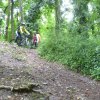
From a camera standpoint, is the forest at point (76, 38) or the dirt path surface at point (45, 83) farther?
the forest at point (76, 38)

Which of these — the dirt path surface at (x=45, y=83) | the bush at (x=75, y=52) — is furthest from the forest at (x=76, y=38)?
the dirt path surface at (x=45, y=83)

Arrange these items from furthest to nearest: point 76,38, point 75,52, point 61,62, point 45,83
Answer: point 76,38, point 61,62, point 75,52, point 45,83

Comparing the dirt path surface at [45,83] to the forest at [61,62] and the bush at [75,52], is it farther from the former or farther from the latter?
the bush at [75,52]

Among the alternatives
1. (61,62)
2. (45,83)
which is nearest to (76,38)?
(61,62)

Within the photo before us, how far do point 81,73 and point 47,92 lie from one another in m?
4.22

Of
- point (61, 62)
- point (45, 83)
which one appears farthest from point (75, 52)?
point (45, 83)

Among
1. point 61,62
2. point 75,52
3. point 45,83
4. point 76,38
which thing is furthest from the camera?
point 76,38

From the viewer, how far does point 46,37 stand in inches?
650

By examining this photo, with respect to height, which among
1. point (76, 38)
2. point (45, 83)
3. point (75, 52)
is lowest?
point (45, 83)

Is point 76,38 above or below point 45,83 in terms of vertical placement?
above

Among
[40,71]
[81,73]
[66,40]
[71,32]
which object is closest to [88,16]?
[71,32]

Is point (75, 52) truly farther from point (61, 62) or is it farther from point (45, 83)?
point (45, 83)

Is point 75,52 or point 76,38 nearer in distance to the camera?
point 75,52

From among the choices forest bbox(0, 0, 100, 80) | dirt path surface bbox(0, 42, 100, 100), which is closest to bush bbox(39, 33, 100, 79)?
forest bbox(0, 0, 100, 80)
